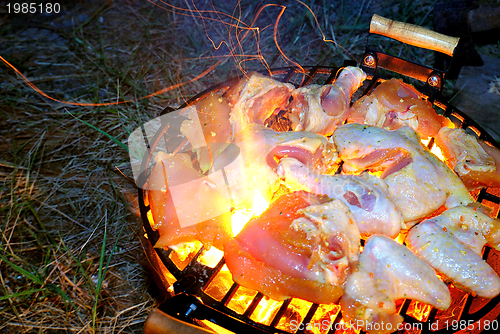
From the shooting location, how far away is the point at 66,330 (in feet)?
8.93

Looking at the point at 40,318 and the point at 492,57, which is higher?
the point at 492,57

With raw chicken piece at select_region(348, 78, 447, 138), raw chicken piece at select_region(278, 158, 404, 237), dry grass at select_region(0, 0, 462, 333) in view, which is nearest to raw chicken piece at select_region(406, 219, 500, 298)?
raw chicken piece at select_region(278, 158, 404, 237)

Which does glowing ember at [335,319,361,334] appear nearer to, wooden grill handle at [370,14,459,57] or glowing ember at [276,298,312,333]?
glowing ember at [276,298,312,333]

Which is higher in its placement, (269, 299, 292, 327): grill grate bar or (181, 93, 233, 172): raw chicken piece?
(181, 93, 233, 172): raw chicken piece

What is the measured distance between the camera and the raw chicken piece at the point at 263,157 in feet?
7.30

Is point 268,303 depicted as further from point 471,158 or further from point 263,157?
point 471,158

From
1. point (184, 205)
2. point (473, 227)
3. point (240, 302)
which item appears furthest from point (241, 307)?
point (473, 227)

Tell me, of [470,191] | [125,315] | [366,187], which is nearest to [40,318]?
[125,315]

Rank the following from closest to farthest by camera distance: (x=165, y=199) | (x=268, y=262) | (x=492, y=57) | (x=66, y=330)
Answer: (x=268, y=262) < (x=165, y=199) < (x=66, y=330) < (x=492, y=57)

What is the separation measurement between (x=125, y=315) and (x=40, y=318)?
675 mm

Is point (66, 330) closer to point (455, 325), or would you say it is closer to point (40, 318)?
point (40, 318)

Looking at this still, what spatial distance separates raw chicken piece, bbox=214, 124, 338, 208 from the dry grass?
1304mm

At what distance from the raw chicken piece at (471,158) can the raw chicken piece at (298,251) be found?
3.06 feet

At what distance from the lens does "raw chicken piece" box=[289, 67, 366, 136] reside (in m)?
2.54
